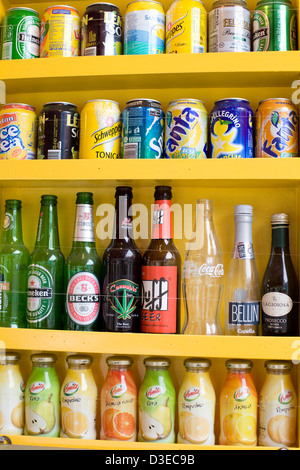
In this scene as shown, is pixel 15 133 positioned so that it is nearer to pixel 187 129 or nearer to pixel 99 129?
pixel 99 129

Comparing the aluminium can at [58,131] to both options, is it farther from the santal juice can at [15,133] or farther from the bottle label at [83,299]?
the bottle label at [83,299]

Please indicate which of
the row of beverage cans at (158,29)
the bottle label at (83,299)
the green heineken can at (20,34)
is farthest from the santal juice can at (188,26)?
the bottle label at (83,299)

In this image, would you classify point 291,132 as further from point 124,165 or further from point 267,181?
point 124,165

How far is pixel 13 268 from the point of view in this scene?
48.8 inches

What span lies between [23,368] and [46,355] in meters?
0.13

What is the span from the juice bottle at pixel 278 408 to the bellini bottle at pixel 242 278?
0.12 metres

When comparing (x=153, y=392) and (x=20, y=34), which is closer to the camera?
(x=153, y=392)

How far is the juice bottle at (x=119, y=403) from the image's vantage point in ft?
3.75

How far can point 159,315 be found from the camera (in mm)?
1127

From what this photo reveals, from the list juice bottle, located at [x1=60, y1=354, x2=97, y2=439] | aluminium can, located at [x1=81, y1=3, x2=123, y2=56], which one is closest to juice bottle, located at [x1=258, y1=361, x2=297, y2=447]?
juice bottle, located at [x1=60, y1=354, x2=97, y2=439]

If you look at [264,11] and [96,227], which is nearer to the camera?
→ [264,11]

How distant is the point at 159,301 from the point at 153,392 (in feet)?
0.69

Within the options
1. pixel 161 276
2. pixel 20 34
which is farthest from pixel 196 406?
pixel 20 34

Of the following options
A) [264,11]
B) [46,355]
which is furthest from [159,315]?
[264,11]
